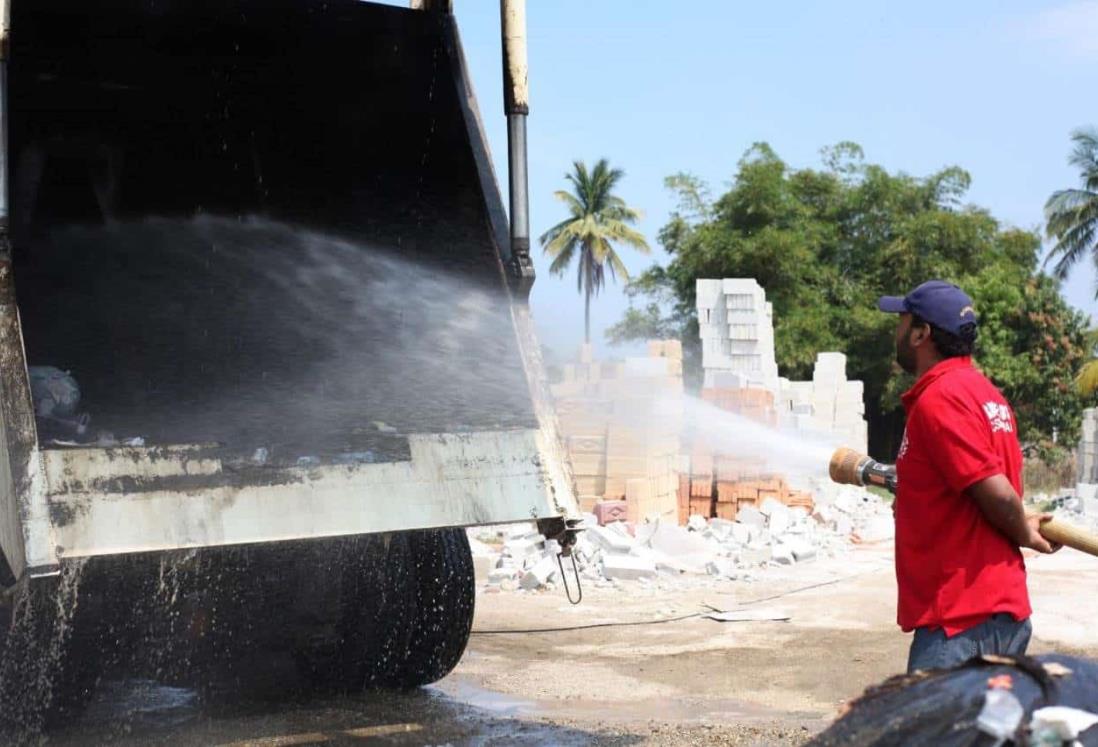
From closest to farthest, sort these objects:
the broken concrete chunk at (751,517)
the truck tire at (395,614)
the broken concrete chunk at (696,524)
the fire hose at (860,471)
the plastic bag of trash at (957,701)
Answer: the plastic bag of trash at (957,701) → the fire hose at (860,471) → the truck tire at (395,614) → the broken concrete chunk at (696,524) → the broken concrete chunk at (751,517)

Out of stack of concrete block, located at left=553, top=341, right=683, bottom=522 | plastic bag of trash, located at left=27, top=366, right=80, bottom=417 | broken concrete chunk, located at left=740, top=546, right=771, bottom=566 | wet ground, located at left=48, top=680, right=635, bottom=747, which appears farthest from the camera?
stack of concrete block, located at left=553, top=341, right=683, bottom=522

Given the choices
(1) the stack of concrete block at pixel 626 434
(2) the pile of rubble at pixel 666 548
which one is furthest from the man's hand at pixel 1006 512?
(1) the stack of concrete block at pixel 626 434

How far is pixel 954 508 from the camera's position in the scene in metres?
3.04

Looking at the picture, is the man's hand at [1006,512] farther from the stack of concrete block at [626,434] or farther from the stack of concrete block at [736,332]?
the stack of concrete block at [736,332]

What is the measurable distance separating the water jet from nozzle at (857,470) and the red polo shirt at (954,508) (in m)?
0.32

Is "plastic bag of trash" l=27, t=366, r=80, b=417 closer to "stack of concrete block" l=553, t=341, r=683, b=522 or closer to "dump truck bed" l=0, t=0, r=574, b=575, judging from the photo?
"dump truck bed" l=0, t=0, r=574, b=575

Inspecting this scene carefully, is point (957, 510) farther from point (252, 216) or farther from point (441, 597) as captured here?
point (252, 216)

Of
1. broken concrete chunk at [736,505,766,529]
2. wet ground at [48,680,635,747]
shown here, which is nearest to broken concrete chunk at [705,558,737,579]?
broken concrete chunk at [736,505,766,529]

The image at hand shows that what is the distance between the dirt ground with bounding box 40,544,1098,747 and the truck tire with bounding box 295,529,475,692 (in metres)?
0.12

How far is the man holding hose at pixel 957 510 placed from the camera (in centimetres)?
297

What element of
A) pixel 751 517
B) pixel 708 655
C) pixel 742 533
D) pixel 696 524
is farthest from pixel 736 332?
pixel 708 655

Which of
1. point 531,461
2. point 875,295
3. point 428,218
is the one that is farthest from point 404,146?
point 875,295

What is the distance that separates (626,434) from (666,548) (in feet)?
5.20

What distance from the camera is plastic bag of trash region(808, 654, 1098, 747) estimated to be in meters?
1.90
